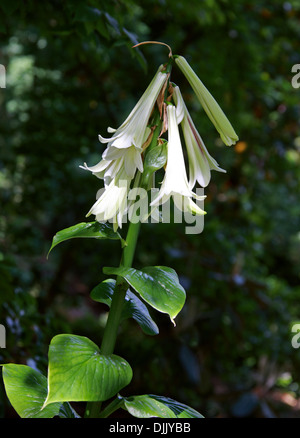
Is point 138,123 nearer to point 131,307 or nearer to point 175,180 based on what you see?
point 175,180

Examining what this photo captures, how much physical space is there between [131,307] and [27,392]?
0.63ft

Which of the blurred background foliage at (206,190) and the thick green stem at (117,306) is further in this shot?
the blurred background foliage at (206,190)

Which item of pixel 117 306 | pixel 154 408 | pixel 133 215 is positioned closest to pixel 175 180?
pixel 133 215

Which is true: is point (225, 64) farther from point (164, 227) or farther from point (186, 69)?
point (186, 69)

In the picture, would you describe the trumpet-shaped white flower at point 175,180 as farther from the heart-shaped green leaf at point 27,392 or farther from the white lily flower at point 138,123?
the heart-shaped green leaf at point 27,392

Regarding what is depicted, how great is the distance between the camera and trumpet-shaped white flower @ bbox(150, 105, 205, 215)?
60 cm

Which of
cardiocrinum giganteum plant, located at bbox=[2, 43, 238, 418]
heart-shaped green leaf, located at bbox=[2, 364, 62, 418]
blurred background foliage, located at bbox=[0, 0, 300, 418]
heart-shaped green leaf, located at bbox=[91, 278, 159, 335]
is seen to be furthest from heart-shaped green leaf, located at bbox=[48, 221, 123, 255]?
blurred background foliage, located at bbox=[0, 0, 300, 418]

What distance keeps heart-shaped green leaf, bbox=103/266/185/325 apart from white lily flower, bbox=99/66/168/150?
0.56 feet

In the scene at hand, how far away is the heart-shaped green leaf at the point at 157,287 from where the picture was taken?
22.3 inches

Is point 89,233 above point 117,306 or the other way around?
above

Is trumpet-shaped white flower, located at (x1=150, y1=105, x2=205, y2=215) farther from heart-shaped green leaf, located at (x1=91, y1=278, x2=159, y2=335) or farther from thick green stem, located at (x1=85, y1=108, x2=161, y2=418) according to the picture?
heart-shaped green leaf, located at (x1=91, y1=278, x2=159, y2=335)

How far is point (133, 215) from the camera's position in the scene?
25.0 inches

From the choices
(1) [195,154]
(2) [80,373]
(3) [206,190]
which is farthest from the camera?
(3) [206,190]

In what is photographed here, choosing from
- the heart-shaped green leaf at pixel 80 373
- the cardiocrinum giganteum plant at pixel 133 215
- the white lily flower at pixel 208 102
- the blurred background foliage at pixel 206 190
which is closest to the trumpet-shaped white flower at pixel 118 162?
the cardiocrinum giganteum plant at pixel 133 215
